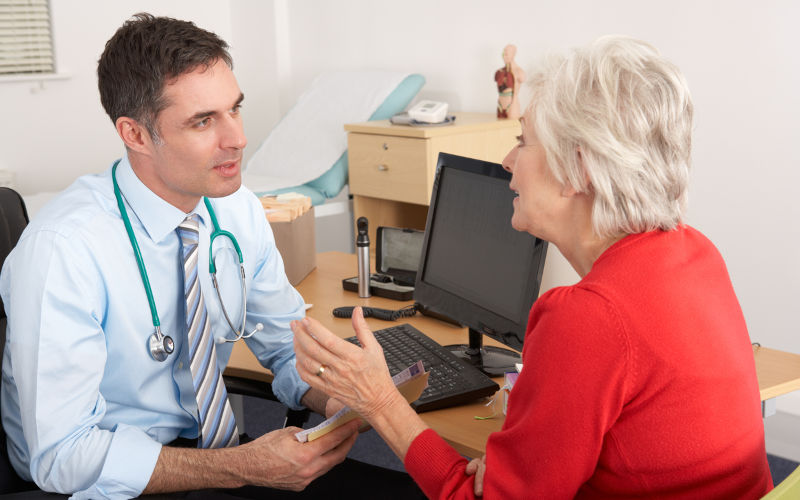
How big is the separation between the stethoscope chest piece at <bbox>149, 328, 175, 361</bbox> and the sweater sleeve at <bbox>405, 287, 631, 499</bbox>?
69 cm

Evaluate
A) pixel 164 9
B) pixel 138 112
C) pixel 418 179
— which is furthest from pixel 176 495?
pixel 164 9

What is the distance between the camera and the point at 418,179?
3.51 metres

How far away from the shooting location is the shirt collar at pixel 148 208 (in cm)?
157

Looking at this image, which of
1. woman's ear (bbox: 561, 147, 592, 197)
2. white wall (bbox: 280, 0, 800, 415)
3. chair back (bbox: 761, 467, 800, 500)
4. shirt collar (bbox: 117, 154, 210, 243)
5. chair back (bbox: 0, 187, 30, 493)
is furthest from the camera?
white wall (bbox: 280, 0, 800, 415)

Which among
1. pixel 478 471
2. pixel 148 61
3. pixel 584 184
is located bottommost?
pixel 478 471

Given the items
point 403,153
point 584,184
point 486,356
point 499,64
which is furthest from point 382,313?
point 499,64

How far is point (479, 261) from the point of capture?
5.73 ft

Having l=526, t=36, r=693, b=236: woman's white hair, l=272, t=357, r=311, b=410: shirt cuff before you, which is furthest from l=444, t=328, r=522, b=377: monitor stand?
l=526, t=36, r=693, b=236: woman's white hair

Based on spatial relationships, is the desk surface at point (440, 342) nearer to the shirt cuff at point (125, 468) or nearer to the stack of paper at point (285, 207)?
the stack of paper at point (285, 207)

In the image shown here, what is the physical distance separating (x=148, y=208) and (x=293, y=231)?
0.88m

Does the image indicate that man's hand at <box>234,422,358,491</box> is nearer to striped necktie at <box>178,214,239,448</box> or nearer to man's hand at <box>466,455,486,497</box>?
striped necktie at <box>178,214,239,448</box>

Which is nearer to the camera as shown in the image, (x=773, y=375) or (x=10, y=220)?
(x=773, y=375)

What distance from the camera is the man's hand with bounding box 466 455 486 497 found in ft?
3.80

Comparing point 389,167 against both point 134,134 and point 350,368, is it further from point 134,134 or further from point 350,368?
point 350,368
